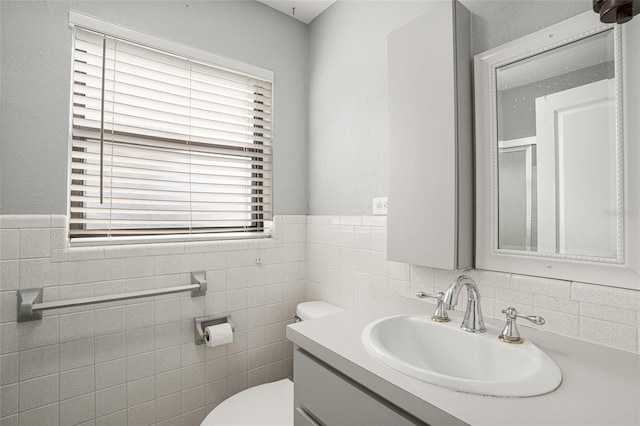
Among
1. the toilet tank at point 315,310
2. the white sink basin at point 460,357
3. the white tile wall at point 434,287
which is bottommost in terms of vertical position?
the toilet tank at point 315,310

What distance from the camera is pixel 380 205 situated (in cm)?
145

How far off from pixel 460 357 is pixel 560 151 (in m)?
0.66

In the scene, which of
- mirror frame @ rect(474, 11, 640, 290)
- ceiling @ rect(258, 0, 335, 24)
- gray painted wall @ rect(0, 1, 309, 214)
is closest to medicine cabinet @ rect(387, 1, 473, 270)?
mirror frame @ rect(474, 11, 640, 290)

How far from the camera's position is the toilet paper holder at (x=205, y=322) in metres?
1.49

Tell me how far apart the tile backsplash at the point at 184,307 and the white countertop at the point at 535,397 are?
0.10 meters

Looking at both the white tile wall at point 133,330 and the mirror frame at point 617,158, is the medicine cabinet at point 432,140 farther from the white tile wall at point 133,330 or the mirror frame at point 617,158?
the white tile wall at point 133,330

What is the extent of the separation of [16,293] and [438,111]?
1624 millimetres

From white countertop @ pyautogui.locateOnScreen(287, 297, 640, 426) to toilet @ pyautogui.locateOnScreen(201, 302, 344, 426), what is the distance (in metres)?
0.51

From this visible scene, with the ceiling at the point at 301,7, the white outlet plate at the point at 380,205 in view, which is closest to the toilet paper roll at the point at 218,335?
the white outlet plate at the point at 380,205

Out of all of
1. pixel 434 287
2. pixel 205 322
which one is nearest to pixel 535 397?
pixel 434 287

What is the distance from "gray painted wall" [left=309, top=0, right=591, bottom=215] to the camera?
1.45 meters

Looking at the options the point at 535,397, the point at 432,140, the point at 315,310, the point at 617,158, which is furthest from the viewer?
the point at 315,310

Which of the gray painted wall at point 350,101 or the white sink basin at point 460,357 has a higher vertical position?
the gray painted wall at point 350,101

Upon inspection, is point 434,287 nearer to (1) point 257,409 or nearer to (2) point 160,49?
(1) point 257,409
